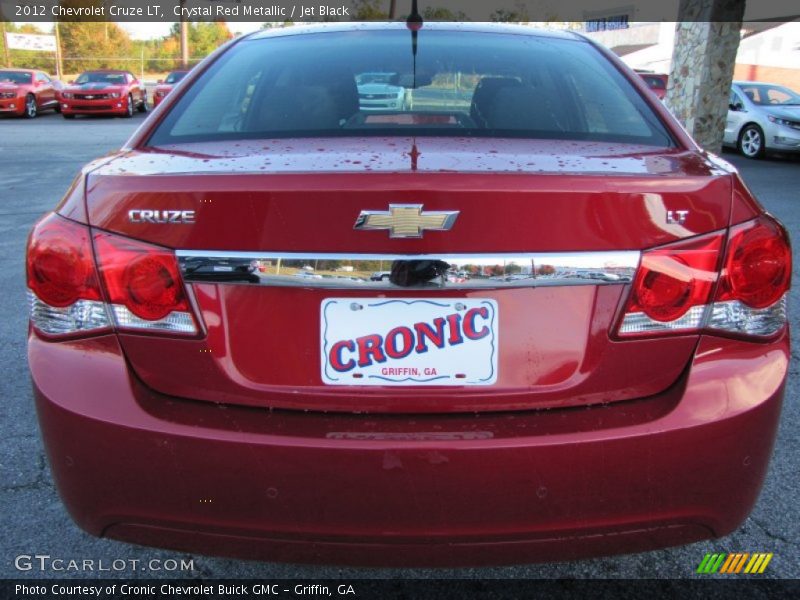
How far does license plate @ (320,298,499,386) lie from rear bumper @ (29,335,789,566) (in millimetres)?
93

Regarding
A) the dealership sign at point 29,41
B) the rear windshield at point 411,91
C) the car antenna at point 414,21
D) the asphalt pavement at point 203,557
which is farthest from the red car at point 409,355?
the dealership sign at point 29,41

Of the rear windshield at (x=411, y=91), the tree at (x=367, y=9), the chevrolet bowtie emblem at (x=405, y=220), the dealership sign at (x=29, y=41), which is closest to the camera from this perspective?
the chevrolet bowtie emblem at (x=405, y=220)

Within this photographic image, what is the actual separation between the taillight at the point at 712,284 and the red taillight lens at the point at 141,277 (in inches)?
38.0

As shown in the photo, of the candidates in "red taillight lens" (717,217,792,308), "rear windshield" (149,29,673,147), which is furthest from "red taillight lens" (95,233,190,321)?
"red taillight lens" (717,217,792,308)

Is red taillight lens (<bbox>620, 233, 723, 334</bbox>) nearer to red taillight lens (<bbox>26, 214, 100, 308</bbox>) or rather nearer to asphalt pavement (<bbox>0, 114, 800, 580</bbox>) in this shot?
asphalt pavement (<bbox>0, 114, 800, 580</bbox>)

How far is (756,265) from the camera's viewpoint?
1590 mm

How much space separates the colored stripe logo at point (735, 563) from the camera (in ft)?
7.00

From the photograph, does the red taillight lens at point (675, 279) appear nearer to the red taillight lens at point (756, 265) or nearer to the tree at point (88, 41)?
the red taillight lens at point (756, 265)

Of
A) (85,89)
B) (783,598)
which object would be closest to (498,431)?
(783,598)

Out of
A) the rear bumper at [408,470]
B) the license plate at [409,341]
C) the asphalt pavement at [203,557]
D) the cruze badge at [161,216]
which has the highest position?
the cruze badge at [161,216]

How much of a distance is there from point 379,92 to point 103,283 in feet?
3.90

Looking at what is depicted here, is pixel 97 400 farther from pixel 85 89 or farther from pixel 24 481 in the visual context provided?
pixel 85 89

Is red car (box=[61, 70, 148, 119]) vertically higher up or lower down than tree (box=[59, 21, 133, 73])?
lower down

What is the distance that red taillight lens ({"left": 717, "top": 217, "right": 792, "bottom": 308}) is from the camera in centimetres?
157
